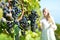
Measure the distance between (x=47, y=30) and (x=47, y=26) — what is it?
0.11 feet

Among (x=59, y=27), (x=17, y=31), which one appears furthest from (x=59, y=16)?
(x=17, y=31)

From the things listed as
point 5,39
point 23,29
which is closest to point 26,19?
point 23,29

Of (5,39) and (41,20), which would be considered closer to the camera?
(5,39)

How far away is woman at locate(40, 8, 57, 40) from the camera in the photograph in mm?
2256

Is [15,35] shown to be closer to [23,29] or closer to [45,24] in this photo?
[23,29]

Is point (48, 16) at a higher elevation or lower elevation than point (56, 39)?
higher

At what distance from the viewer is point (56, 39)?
2.30m

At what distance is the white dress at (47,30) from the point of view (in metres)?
2.26

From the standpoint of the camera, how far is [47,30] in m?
2.27

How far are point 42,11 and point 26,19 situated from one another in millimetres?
160

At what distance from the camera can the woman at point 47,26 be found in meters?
2.26

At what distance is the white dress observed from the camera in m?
2.26

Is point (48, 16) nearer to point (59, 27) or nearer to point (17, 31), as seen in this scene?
point (59, 27)

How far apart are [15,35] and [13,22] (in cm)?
11
